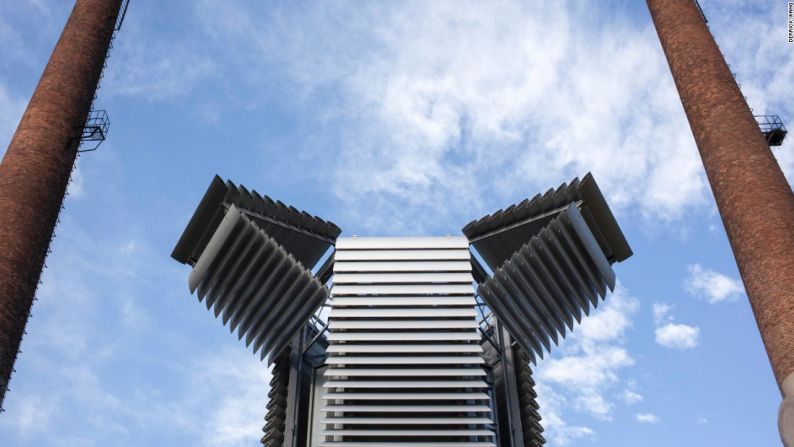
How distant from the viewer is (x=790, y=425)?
12.6 m

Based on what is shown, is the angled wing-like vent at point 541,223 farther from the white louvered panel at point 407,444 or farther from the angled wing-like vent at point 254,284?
the white louvered panel at point 407,444

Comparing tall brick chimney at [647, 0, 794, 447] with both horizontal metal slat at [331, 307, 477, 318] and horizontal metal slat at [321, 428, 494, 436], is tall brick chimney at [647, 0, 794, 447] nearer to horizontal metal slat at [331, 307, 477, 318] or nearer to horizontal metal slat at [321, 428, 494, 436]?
horizontal metal slat at [331, 307, 477, 318]

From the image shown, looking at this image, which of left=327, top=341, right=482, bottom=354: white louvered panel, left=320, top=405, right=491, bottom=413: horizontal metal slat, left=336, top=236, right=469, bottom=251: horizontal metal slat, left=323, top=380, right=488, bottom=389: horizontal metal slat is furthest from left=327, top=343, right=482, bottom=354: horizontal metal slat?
left=336, top=236, right=469, bottom=251: horizontal metal slat

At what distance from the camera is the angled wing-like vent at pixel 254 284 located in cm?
1912

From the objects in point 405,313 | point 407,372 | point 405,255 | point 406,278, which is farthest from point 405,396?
point 405,255

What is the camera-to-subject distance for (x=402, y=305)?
19656 millimetres

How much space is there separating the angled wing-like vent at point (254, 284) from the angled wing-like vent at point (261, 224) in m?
0.43

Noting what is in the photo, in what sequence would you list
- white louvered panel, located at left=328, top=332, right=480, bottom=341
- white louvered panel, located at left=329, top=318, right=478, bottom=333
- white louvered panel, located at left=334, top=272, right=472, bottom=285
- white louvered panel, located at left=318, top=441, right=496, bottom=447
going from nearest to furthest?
white louvered panel, located at left=318, top=441, right=496, bottom=447 < white louvered panel, located at left=328, top=332, right=480, bottom=341 < white louvered panel, located at left=329, top=318, right=478, bottom=333 < white louvered panel, located at left=334, top=272, right=472, bottom=285

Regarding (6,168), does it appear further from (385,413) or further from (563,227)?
(563,227)

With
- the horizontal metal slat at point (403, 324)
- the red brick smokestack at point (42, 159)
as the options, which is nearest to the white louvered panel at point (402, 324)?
the horizontal metal slat at point (403, 324)

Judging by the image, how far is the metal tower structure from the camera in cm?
1877

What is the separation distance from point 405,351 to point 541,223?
466 centimetres

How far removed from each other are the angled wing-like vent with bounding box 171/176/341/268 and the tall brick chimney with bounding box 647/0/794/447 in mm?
9668

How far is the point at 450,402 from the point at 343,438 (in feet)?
8.56
